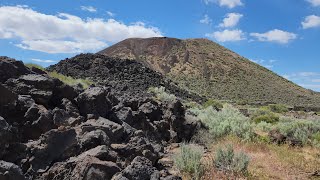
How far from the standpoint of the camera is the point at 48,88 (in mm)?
9773

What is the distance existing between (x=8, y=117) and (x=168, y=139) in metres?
7.32

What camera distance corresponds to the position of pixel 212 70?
10894 centimetres

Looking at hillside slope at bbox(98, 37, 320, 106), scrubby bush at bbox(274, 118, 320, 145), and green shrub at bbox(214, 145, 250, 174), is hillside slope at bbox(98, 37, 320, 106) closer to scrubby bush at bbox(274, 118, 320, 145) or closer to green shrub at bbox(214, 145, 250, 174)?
scrubby bush at bbox(274, 118, 320, 145)

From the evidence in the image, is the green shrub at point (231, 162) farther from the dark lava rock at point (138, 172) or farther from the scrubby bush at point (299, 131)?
the scrubby bush at point (299, 131)

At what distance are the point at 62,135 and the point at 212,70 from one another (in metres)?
103

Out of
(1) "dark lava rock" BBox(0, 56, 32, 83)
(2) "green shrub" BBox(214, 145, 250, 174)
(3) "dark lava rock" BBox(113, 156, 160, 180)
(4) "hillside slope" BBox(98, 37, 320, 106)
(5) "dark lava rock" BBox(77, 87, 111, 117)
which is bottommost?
(2) "green shrub" BBox(214, 145, 250, 174)

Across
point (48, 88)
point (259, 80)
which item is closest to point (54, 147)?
point (48, 88)

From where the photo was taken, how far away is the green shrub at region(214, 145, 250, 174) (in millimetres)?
10195

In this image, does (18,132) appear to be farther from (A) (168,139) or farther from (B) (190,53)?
(B) (190,53)

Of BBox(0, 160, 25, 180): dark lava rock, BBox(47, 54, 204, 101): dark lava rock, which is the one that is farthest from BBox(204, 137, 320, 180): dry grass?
BBox(47, 54, 204, 101): dark lava rock

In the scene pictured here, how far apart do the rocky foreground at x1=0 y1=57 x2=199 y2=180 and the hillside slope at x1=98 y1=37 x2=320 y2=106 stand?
70836 mm

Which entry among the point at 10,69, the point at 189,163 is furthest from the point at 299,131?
the point at 10,69

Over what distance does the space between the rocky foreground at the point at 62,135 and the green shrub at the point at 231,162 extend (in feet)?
5.29

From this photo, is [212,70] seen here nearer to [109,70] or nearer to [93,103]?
[109,70]
